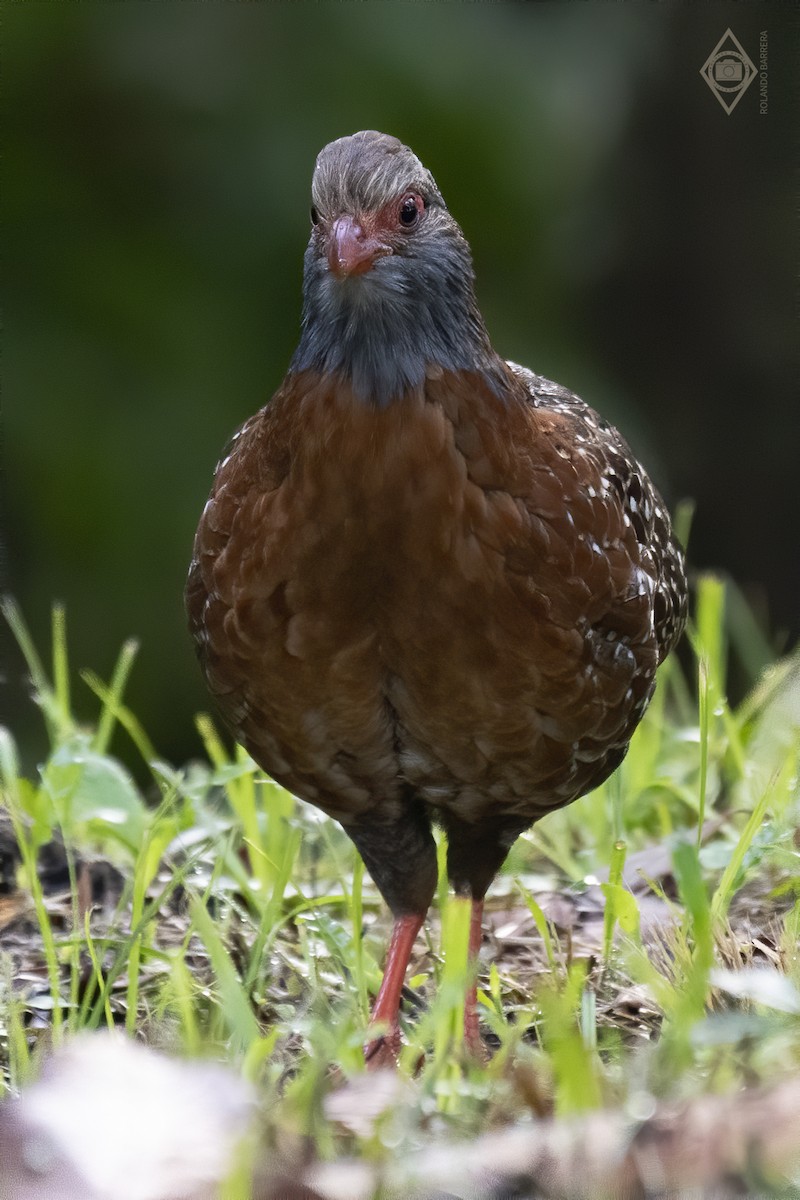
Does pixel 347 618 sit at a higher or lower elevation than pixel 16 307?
higher

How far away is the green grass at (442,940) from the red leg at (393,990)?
0.21 ft

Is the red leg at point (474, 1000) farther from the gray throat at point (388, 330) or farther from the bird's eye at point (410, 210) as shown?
the bird's eye at point (410, 210)

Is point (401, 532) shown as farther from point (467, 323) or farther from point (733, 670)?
point (733, 670)

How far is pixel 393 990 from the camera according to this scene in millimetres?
3188

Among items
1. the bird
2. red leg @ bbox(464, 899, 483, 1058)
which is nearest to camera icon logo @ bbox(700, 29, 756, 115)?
the bird

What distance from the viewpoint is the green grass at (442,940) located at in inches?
84.7

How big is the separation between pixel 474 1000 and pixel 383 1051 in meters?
0.27

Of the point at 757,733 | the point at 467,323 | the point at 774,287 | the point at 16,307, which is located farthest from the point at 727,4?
the point at 467,323

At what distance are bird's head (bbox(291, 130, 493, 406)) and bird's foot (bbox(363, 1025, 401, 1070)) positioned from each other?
1.25 m

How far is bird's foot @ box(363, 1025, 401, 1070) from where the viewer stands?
9.70 ft

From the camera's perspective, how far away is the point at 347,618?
9.33 feet

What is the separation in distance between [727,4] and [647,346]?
1503mm

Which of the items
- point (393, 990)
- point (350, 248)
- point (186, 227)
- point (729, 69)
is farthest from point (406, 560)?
point (729, 69)

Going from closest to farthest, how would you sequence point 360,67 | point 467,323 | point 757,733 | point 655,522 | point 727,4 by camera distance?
point 467,323 < point 655,522 < point 757,733 < point 360,67 < point 727,4
